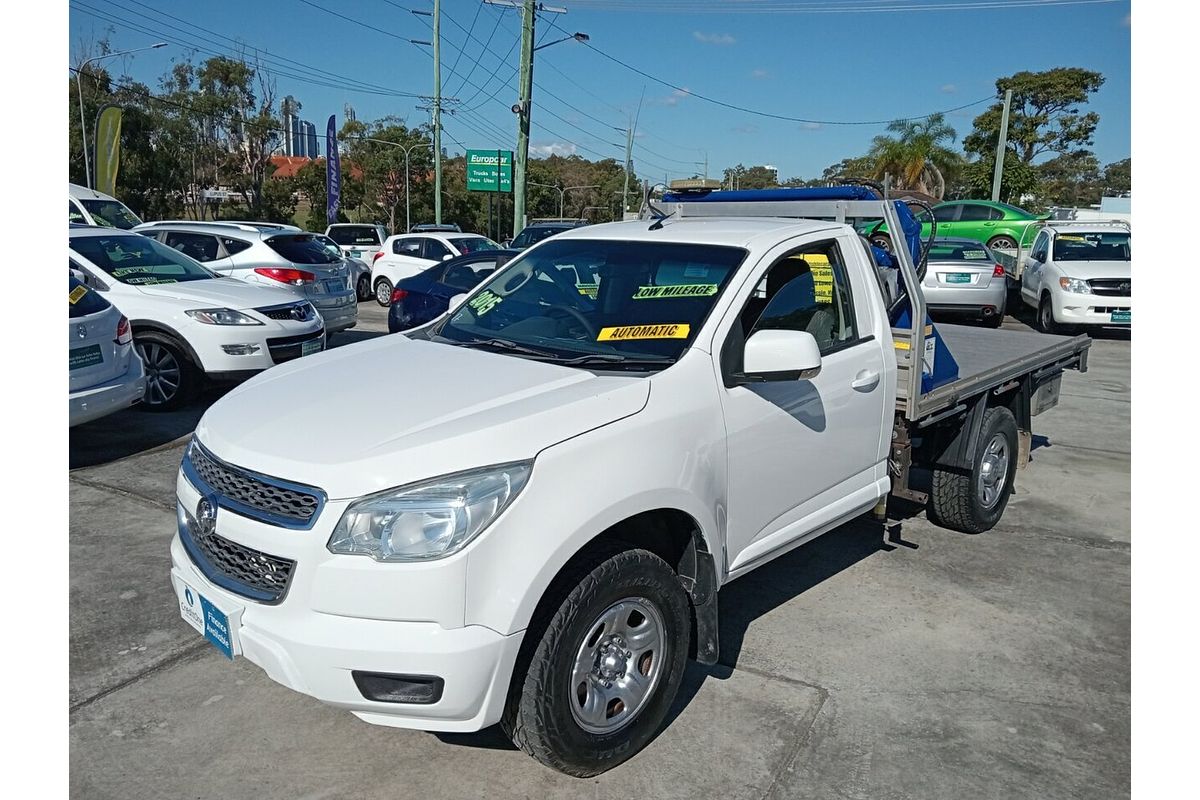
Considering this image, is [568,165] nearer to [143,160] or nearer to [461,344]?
[143,160]

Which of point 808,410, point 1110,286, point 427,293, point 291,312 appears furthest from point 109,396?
point 1110,286

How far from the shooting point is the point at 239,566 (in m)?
2.88

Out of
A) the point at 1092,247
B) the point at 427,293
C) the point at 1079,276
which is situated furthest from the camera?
the point at 1092,247

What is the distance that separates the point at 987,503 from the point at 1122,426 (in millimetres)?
4198

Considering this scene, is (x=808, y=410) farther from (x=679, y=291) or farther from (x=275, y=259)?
(x=275, y=259)

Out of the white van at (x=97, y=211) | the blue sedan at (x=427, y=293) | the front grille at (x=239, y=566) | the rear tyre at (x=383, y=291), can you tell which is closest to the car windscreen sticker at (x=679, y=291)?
the front grille at (x=239, y=566)

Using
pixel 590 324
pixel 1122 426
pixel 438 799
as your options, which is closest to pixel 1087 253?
pixel 1122 426

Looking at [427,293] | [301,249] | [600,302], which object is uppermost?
[301,249]

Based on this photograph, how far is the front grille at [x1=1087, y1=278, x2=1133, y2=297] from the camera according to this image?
1420 centimetres

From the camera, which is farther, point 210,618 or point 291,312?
point 291,312

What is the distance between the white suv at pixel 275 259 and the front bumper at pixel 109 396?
172 inches

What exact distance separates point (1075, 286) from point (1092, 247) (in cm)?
158

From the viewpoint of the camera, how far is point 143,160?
39.7 metres

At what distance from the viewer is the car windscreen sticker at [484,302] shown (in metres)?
4.34
